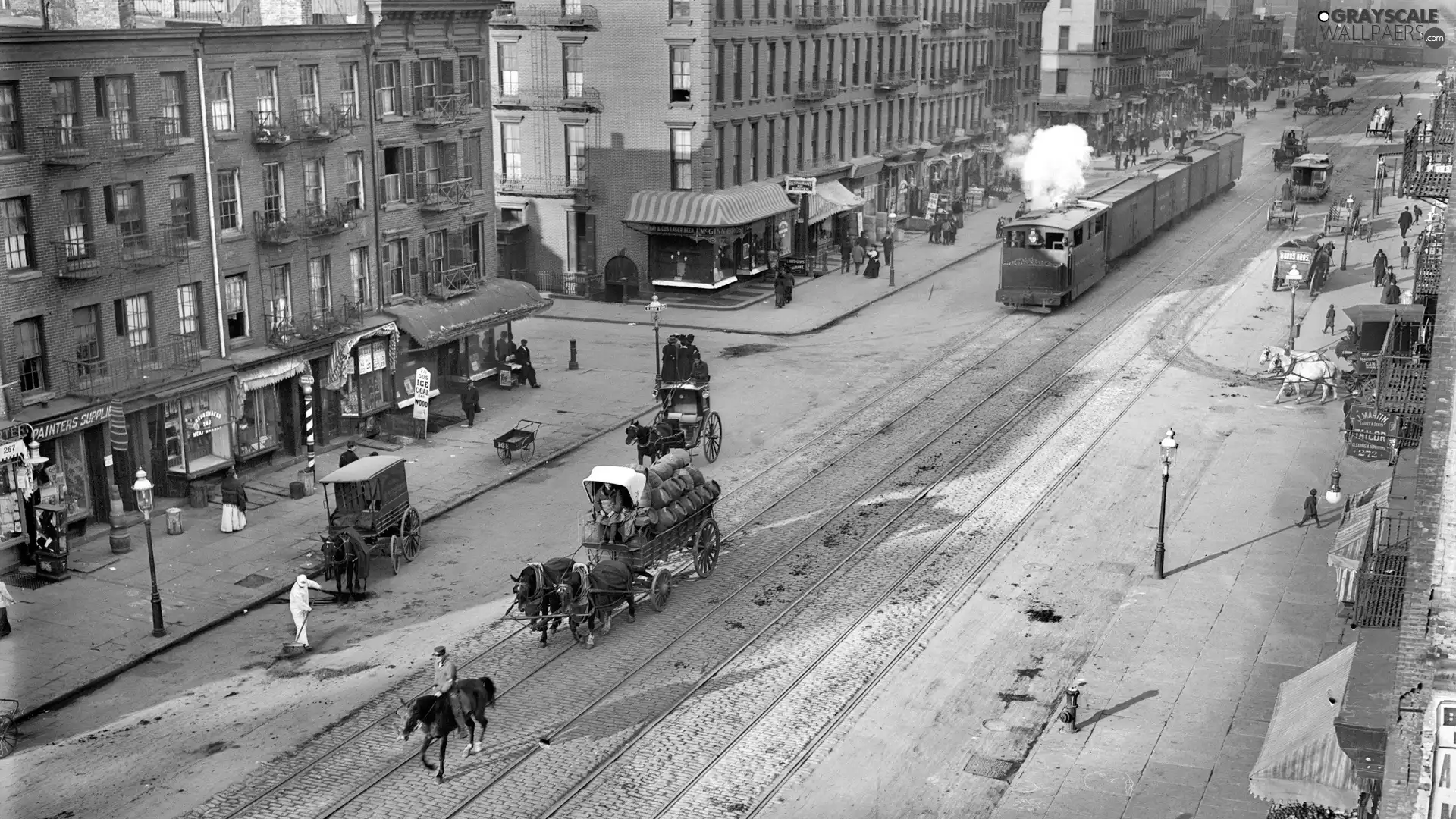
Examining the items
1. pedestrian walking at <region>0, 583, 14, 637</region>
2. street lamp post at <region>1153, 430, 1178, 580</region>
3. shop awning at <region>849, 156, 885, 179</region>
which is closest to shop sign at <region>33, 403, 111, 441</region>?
pedestrian walking at <region>0, 583, 14, 637</region>

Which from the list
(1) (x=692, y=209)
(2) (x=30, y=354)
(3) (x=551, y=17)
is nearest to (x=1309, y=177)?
(1) (x=692, y=209)

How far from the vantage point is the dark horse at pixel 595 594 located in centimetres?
2756

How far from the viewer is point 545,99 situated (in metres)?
63.2

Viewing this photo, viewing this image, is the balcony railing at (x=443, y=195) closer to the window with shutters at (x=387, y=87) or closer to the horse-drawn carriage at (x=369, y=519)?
the window with shutters at (x=387, y=87)

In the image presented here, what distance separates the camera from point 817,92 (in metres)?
71.1

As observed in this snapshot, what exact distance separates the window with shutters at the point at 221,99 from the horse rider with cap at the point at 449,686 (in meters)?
19.1

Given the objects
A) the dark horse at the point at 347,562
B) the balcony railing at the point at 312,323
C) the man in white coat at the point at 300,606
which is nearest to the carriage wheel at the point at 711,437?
the balcony railing at the point at 312,323

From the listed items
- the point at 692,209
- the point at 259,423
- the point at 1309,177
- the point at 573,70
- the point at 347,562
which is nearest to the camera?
the point at 347,562

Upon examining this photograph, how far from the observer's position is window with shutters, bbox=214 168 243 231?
124 feet

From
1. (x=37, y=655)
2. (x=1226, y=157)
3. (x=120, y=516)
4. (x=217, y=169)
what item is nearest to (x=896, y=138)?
(x=1226, y=157)

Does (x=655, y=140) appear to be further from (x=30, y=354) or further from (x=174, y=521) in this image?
(x=30, y=354)

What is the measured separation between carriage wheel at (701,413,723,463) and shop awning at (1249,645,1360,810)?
20039mm

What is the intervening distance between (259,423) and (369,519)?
885 cm

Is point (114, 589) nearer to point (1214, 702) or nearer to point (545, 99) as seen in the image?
point (1214, 702)
